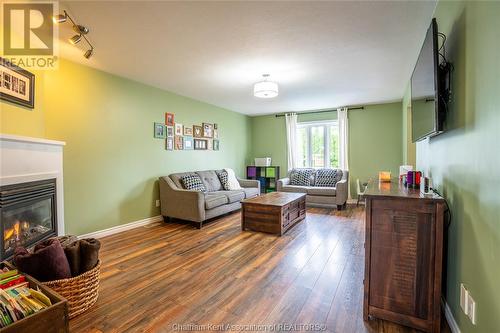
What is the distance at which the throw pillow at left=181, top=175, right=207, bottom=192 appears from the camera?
4164 millimetres

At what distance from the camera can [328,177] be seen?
5.45m

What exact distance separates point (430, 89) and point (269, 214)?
2397 mm

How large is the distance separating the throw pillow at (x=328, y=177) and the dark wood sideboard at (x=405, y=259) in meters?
3.91

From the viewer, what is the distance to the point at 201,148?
5137 mm

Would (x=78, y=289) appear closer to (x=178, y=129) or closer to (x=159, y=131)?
(x=159, y=131)

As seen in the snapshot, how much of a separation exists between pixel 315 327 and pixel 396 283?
1.92 ft

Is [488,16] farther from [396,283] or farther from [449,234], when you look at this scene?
[396,283]

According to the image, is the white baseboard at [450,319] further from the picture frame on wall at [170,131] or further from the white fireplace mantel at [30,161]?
the picture frame on wall at [170,131]

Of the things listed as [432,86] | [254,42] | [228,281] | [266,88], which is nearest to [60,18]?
[254,42]

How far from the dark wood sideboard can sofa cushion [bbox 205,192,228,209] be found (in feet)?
8.80

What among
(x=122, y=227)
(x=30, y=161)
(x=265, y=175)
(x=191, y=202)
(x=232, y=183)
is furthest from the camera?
(x=265, y=175)

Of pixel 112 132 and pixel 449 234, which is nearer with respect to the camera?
pixel 449 234

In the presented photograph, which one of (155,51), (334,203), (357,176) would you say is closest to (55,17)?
(155,51)

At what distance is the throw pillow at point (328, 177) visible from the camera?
5375 mm
